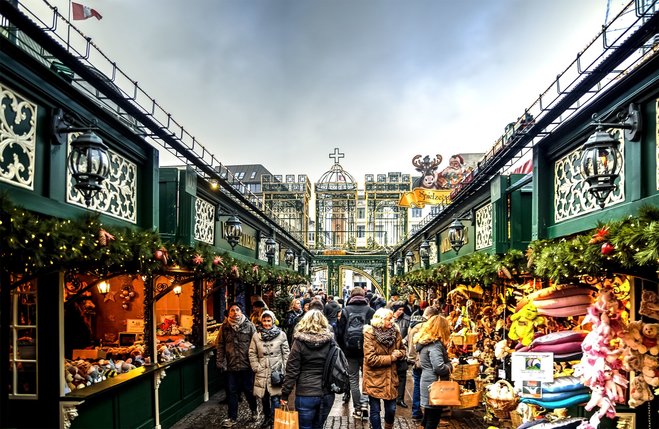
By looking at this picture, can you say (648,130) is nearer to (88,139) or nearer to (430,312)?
(430,312)

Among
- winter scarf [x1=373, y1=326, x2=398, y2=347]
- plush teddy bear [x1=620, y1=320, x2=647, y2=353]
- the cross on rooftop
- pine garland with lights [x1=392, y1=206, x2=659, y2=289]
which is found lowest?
winter scarf [x1=373, y1=326, x2=398, y2=347]

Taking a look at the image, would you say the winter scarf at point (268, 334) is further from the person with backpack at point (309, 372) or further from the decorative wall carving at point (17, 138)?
the decorative wall carving at point (17, 138)

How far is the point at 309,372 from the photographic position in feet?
18.1

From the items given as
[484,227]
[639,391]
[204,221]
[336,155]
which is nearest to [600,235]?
[639,391]

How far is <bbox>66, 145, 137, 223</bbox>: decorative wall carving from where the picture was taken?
5.63m

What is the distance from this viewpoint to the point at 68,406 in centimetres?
561

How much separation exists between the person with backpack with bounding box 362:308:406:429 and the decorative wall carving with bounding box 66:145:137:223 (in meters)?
3.39

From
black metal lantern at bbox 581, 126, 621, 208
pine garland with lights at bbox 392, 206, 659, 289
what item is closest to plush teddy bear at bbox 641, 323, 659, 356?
pine garland with lights at bbox 392, 206, 659, 289

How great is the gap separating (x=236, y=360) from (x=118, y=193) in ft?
10.1

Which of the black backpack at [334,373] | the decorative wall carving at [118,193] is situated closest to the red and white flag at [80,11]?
the decorative wall carving at [118,193]

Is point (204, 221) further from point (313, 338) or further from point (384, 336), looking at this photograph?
point (313, 338)

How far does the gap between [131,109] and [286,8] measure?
1007cm

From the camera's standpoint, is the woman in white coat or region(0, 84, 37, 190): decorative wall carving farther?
the woman in white coat

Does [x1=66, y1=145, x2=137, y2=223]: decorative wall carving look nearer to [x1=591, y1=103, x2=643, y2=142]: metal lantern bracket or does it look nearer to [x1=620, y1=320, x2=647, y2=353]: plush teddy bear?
[x1=591, y1=103, x2=643, y2=142]: metal lantern bracket
